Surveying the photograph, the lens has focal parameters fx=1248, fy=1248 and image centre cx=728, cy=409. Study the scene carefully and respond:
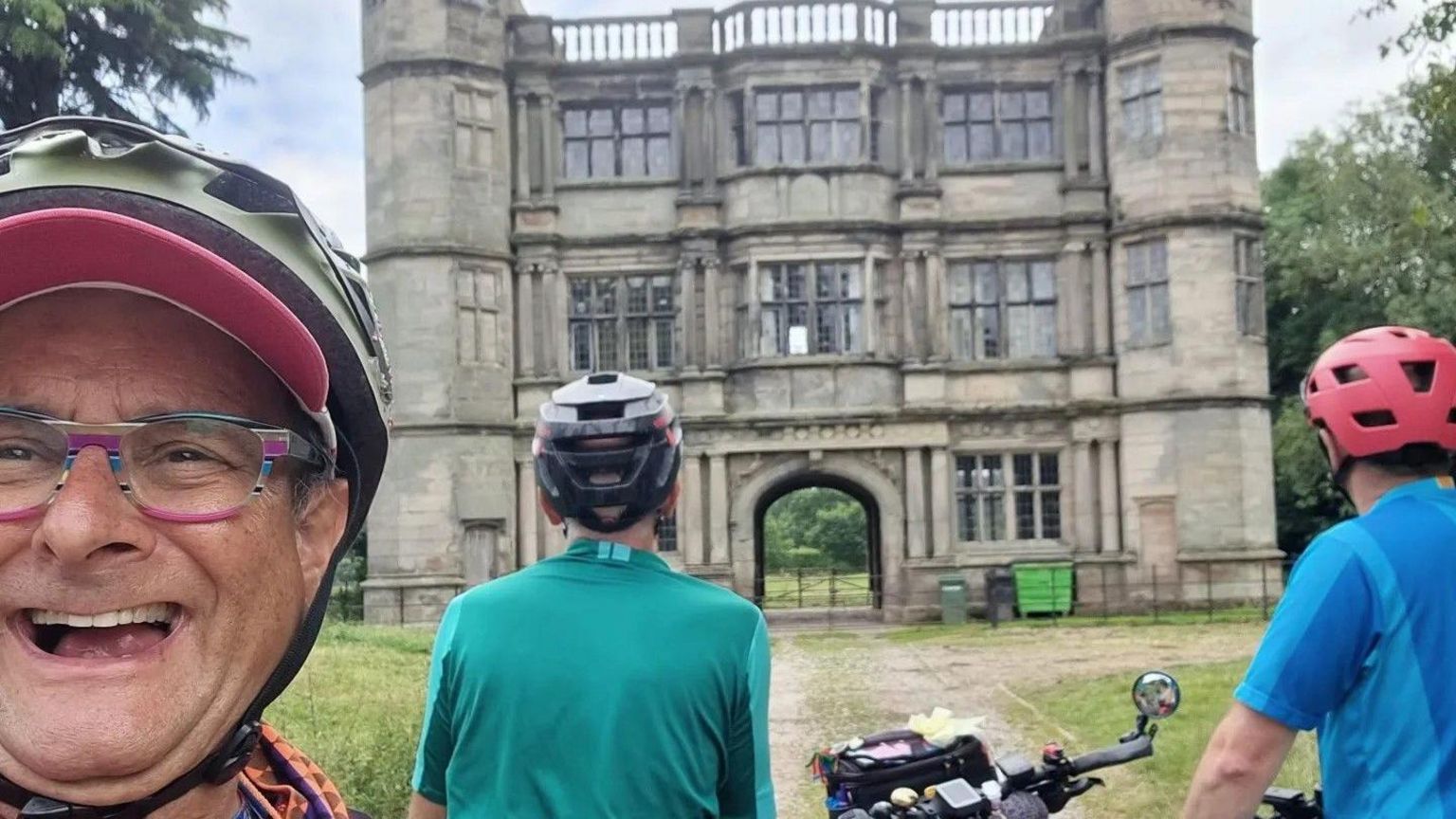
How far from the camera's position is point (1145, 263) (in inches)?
839

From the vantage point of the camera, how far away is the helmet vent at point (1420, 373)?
2.87 m

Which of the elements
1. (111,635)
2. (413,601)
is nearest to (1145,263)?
(413,601)

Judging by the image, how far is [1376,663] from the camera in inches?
103

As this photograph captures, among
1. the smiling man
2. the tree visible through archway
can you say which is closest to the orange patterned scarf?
the smiling man

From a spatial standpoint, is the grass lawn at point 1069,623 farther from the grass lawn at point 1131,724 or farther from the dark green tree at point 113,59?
the dark green tree at point 113,59

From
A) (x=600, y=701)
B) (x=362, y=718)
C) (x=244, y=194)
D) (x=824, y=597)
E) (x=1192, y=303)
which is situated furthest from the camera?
(x=824, y=597)

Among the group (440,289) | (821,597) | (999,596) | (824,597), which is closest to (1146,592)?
(999,596)

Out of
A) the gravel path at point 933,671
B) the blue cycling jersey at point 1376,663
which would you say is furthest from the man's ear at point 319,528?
the gravel path at point 933,671

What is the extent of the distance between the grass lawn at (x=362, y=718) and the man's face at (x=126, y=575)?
459 centimetres

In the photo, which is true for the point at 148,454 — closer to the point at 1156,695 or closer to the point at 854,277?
the point at 1156,695

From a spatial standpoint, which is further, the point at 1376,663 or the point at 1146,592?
the point at 1146,592

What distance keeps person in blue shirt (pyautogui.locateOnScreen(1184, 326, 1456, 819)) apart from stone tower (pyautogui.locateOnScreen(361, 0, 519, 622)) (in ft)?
62.3

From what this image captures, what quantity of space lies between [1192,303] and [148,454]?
845 inches

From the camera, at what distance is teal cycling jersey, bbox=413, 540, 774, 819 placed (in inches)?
108
